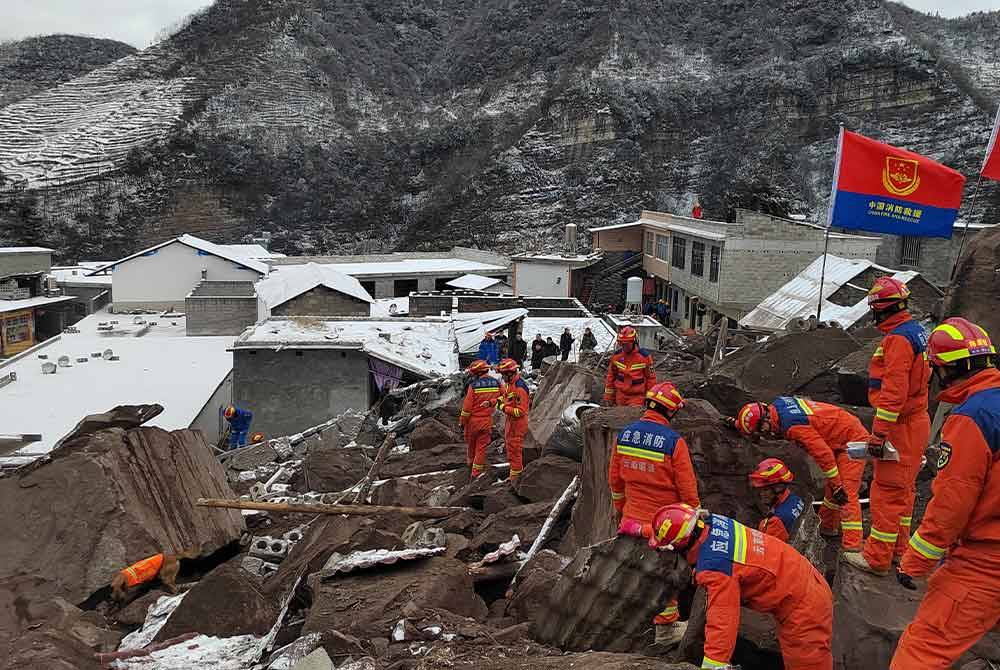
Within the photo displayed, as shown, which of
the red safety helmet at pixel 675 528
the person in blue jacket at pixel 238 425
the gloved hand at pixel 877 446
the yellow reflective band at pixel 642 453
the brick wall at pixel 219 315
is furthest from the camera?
the brick wall at pixel 219 315

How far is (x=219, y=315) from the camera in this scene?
24.4 m

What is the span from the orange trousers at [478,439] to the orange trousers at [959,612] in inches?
233

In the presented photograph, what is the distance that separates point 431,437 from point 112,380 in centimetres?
1024

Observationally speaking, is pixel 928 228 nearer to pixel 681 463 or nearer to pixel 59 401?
pixel 681 463

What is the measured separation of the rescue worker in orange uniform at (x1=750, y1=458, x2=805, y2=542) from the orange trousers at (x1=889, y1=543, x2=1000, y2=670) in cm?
182

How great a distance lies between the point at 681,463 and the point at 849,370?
4377mm

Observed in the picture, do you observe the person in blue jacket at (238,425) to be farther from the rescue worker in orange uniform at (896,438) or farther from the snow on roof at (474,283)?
the snow on roof at (474,283)

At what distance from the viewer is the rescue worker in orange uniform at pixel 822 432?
5.55 metres

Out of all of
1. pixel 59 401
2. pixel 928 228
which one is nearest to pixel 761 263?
pixel 928 228

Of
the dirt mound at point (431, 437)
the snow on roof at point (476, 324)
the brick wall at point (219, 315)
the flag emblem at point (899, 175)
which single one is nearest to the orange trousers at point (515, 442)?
the dirt mound at point (431, 437)

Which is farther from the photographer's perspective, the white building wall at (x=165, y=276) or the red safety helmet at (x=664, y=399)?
the white building wall at (x=165, y=276)

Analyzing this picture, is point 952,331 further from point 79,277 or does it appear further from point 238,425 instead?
point 79,277

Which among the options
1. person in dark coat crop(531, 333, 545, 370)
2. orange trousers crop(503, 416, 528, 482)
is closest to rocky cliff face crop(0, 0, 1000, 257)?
person in dark coat crop(531, 333, 545, 370)

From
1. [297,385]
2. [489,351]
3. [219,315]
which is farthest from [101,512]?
[219,315]
